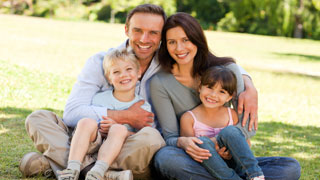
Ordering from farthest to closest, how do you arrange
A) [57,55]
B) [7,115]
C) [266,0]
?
[266,0] → [57,55] → [7,115]

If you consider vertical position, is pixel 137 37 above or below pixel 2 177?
above

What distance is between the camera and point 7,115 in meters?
5.70

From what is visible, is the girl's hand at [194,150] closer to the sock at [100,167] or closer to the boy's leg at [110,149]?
the boy's leg at [110,149]

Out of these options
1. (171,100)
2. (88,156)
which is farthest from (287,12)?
(88,156)

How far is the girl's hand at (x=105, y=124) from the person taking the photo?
11.1 feet

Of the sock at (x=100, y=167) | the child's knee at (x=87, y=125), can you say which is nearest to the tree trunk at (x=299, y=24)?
the child's knee at (x=87, y=125)

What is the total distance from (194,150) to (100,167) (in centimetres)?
Answer: 69

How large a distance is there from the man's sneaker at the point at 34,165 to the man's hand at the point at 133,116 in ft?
2.00

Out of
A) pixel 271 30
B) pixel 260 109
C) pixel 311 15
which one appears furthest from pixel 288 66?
pixel 271 30

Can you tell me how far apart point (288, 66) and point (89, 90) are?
12248mm

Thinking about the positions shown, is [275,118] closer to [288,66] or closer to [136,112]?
[136,112]

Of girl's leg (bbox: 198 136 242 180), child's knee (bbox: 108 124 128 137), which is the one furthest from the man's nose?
girl's leg (bbox: 198 136 242 180)

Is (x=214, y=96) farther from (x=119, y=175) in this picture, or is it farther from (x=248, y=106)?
(x=119, y=175)

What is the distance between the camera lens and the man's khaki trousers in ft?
10.7
